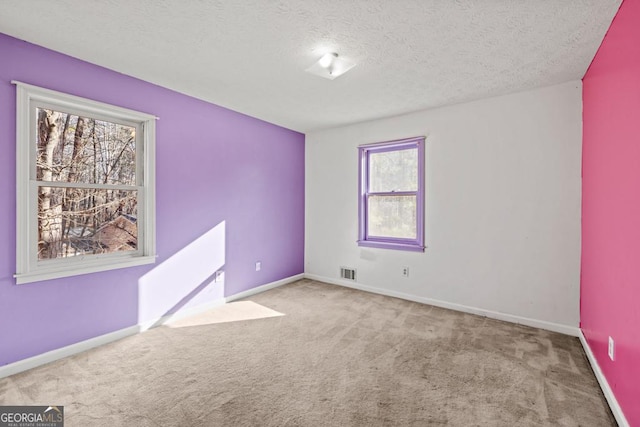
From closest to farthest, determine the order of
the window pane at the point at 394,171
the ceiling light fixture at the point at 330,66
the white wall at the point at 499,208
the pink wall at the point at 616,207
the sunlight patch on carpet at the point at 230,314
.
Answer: the pink wall at the point at 616,207
the ceiling light fixture at the point at 330,66
the white wall at the point at 499,208
the sunlight patch on carpet at the point at 230,314
the window pane at the point at 394,171

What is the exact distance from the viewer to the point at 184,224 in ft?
10.7

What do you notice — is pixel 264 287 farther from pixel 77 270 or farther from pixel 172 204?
pixel 77 270

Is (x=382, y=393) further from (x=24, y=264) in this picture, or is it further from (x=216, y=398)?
(x=24, y=264)

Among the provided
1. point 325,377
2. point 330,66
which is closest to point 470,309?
point 325,377

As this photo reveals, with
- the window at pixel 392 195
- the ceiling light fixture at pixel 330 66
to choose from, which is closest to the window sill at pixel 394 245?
the window at pixel 392 195

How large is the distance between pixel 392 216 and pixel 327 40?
258 cm

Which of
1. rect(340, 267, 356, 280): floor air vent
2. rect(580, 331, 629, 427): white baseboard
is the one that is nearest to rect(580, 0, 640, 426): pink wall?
rect(580, 331, 629, 427): white baseboard

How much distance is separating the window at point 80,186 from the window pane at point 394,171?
283 cm

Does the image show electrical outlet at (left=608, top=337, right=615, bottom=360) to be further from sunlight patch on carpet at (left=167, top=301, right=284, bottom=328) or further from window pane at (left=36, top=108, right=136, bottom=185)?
window pane at (left=36, top=108, right=136, bottom=185)

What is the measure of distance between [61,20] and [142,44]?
0.46 meters

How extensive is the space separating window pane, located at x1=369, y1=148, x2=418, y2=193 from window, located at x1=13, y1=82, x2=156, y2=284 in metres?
2.83

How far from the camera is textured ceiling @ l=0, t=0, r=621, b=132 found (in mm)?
1787

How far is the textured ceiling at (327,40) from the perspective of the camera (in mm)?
1787

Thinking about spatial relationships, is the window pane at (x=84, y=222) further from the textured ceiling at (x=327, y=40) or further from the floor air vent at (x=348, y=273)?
the floor air vent at (x=348, y=273)
